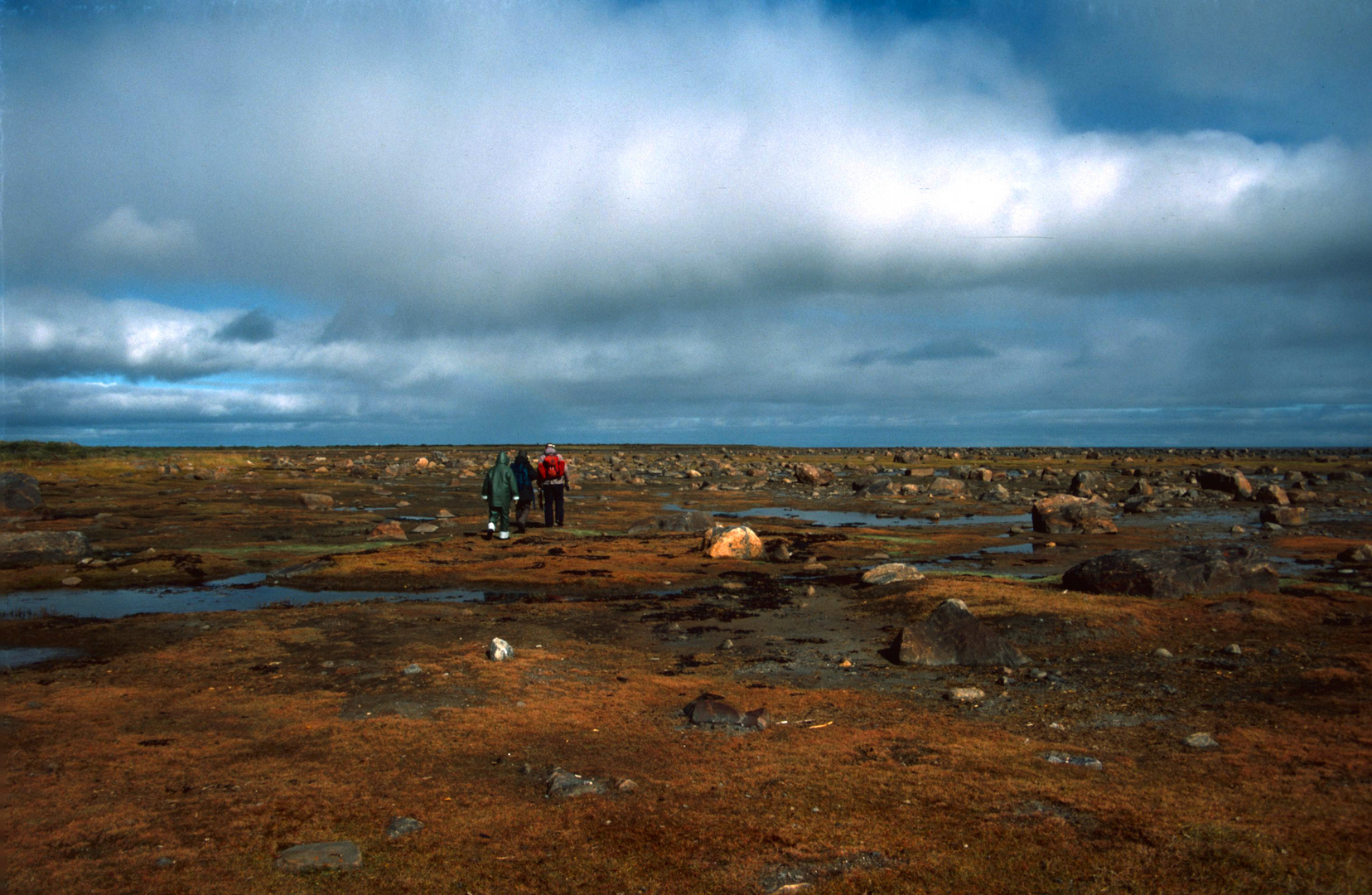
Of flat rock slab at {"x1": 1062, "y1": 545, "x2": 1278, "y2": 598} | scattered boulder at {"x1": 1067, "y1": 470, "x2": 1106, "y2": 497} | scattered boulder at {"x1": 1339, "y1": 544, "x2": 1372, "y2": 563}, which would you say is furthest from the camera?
scattered boulder at {"x1": 1067, "y1": 470, "x2": 1106, "y2": 497}

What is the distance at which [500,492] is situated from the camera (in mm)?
22047

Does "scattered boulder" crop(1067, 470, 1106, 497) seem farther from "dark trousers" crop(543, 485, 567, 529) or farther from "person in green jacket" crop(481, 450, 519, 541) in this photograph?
"person in green jacket" crop(481, 450, 519, 541)

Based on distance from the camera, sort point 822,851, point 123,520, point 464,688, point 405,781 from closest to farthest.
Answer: point 822,851
point 405,781
point 464,688
point 123,520

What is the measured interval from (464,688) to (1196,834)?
6.91 m

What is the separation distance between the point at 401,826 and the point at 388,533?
1859 centimetres

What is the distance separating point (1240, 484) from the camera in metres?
35.1

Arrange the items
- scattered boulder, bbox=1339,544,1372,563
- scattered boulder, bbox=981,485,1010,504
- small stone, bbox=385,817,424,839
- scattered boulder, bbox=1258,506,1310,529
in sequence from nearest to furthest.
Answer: small stone, bbox=385,817,424,839 < scattered boulder, bbox=1339,544,1372,563 < scattered boulder, bbox=1258,506,1310,529 < scattered boulder, bbox=981,485,1010,504

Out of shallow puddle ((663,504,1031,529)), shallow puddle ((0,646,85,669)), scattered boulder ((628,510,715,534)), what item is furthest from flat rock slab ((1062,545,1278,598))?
shallow puddle ((0,646,85,669))

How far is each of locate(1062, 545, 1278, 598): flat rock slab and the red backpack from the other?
1539 centimetres

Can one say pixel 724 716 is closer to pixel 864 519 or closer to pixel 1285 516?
pixel 864 519

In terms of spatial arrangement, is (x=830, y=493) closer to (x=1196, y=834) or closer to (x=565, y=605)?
(x=565, y=605)

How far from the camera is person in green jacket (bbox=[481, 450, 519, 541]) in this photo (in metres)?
22.0

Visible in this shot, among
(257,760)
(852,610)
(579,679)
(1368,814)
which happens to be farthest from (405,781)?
(852,610)

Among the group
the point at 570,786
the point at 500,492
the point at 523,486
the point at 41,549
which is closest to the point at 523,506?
the point at 523,486
